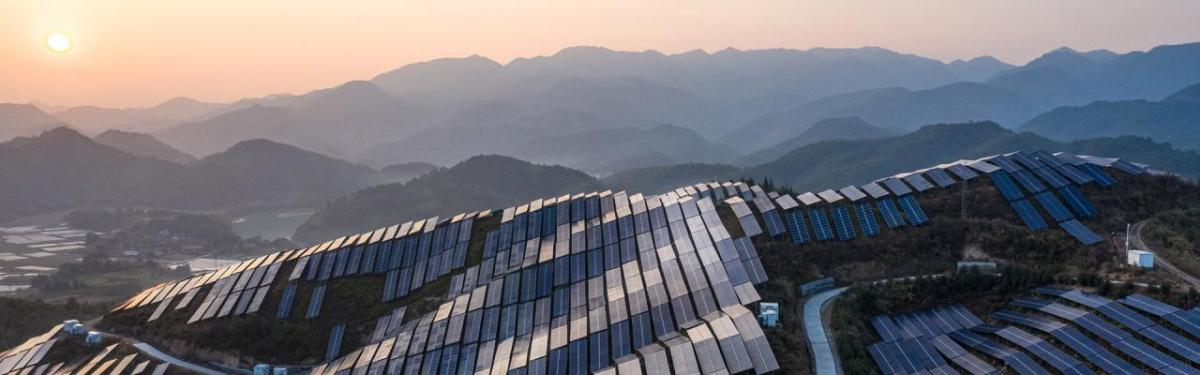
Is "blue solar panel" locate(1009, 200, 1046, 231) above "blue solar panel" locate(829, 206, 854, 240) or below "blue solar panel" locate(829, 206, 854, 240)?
below

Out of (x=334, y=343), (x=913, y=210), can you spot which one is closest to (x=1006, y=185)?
(x=913, y=210)

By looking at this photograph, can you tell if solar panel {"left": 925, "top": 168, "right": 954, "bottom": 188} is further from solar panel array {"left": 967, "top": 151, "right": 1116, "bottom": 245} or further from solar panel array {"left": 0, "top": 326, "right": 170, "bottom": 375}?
solar panel array {"left": 0, "top": 326, "right": 170, "bottom": 375}

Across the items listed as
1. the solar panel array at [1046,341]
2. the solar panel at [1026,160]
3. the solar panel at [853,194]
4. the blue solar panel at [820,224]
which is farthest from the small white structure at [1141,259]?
the solar panel at [853,194]

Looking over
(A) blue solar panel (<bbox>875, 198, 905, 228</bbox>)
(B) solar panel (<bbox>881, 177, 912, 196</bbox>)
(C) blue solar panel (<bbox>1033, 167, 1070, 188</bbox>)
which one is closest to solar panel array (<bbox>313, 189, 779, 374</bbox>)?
(A) blue solar panel (<bbox>875, 198, 905, 228</bbox>)

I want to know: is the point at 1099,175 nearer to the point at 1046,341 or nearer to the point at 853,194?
the point at 853,194

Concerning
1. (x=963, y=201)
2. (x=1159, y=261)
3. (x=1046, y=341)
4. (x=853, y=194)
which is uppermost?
(x=853, y=194)

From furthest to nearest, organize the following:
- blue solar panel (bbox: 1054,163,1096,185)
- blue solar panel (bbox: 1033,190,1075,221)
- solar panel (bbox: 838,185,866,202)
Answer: solar panel (bbox: 838,185,866,202)
blue solar panel (bbox: 1054,163,1096,185)
blue solar panel (bbox: 1033,190,1075,221)
